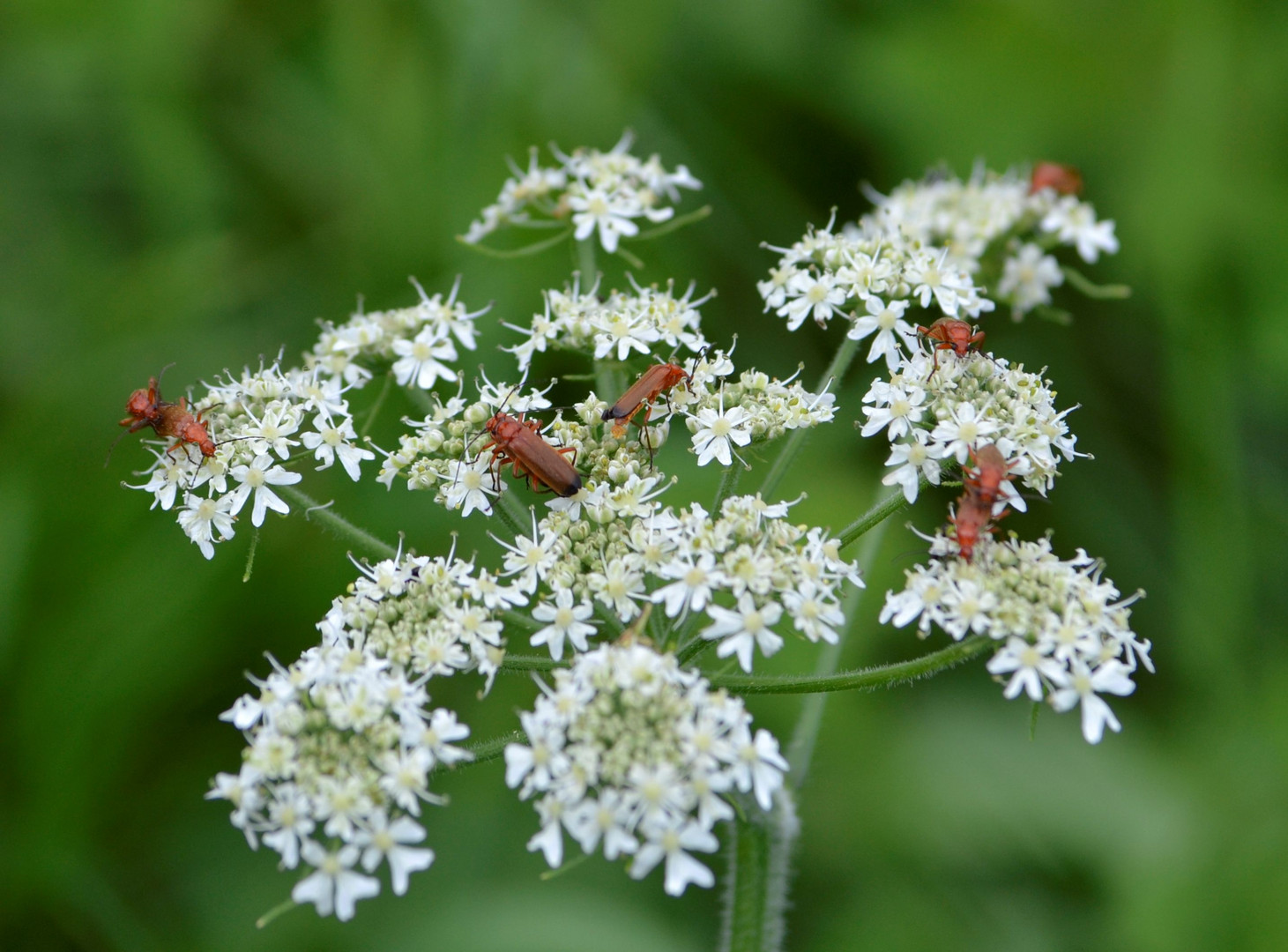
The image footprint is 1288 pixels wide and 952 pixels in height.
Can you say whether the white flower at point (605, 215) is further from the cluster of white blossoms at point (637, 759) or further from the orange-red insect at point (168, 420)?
the cluster of white blossoms at point (637, 759)

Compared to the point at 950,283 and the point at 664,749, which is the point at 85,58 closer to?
the point at 950,283

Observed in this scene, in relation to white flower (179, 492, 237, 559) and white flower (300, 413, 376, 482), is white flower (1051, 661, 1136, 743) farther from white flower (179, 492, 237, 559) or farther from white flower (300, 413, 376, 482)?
white flower (179, 492, 237, 559)

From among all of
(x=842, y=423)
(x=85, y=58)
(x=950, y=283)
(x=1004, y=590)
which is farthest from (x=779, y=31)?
(x=1004, y=590)

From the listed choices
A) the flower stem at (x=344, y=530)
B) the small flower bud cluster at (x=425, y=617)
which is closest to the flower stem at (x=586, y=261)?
the flower stem at (x=344, y=530)

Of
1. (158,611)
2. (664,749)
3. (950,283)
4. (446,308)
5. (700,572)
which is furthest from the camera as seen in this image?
(158,611)

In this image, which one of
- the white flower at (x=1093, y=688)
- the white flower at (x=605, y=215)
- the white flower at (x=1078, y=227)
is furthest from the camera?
the white flower at (x=1078, y=227)

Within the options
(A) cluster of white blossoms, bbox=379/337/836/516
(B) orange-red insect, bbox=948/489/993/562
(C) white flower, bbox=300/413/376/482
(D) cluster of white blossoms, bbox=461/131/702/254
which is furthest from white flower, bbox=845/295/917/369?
(C) white flower, bbox=300/413/376/482
